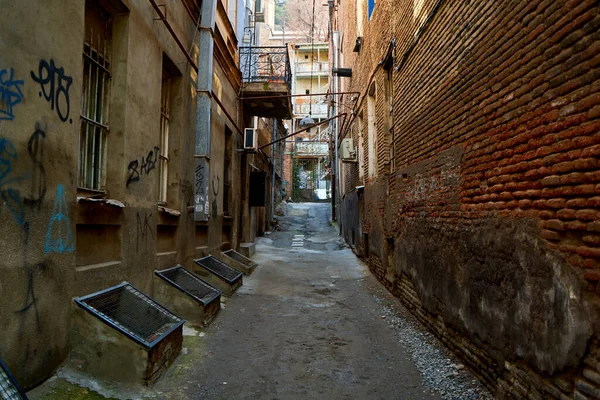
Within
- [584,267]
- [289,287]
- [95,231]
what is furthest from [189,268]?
[584,267]

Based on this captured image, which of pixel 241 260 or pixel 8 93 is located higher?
pixel 8 93

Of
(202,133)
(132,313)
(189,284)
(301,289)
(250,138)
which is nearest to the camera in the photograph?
(132,313)

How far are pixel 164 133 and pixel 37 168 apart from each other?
11.8 feet

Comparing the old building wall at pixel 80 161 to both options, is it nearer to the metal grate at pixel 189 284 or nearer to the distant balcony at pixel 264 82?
the metal grate at pixel 189 284

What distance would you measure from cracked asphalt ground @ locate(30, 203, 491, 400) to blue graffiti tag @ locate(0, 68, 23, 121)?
6.59 ft

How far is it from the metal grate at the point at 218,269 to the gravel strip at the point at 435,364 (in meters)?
3.13

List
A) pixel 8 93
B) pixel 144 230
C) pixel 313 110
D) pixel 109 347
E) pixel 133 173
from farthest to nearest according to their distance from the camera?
pixel 313 110 → pixel 144 230 → pixel 133 173 → pixel 109 347 → pixel 8 93

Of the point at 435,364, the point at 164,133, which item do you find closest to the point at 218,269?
the point at 164,133

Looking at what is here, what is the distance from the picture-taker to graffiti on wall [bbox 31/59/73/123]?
317 centimetres

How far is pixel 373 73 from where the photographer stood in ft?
33.6

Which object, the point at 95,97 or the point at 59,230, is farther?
the point at 95,97

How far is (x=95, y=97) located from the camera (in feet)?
14.6

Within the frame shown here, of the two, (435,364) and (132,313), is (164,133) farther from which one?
(435,364)

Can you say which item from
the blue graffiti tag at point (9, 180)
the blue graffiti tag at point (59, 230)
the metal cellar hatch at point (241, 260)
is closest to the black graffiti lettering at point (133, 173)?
the blue graffiti tag at point (59, 230)
